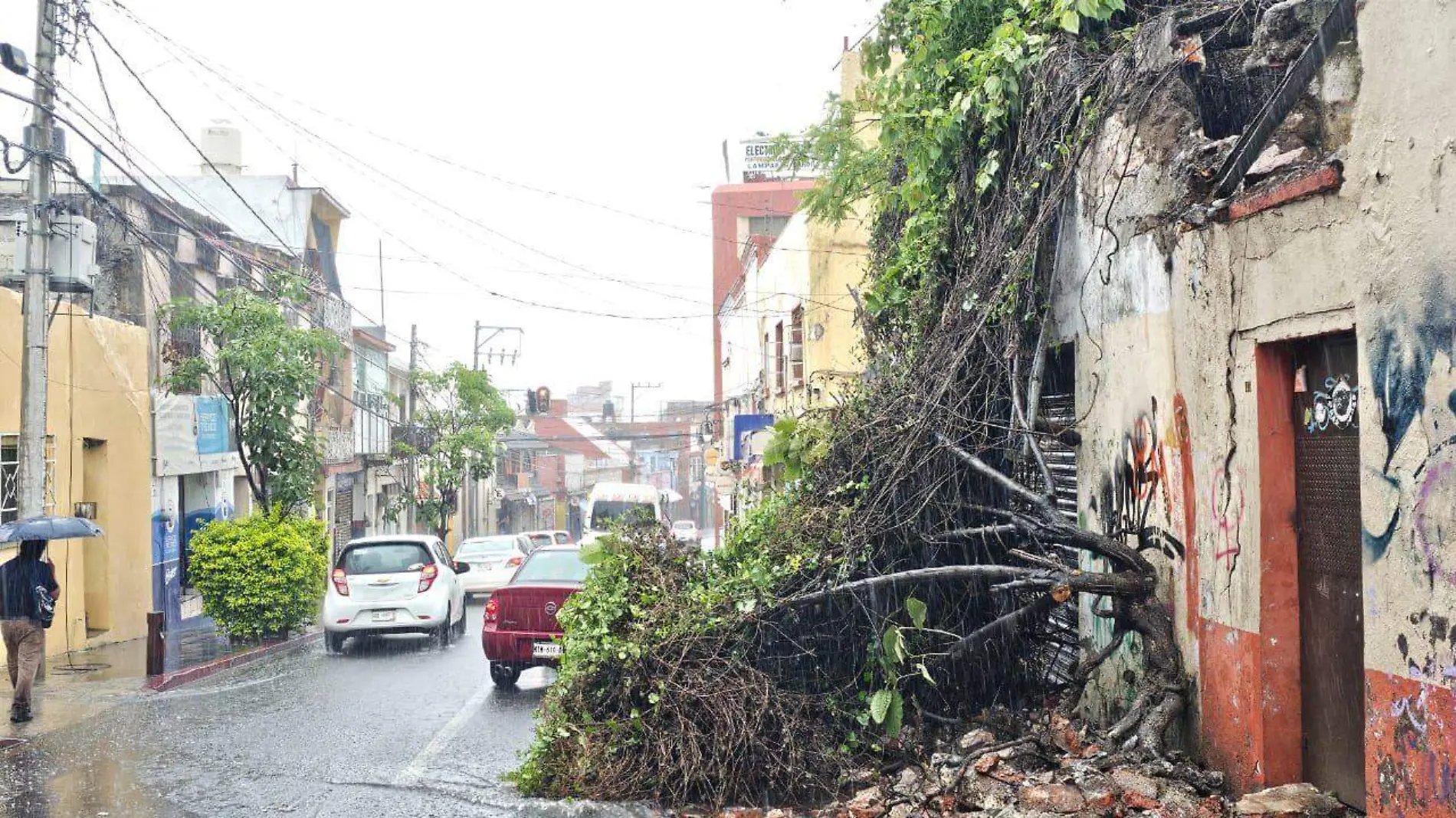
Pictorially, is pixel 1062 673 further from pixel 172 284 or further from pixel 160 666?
pixel 172 284

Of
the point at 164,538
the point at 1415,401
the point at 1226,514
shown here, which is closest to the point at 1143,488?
the point at 1226,514

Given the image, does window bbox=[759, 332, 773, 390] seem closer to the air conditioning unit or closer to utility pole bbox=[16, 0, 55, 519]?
the air conditioning unit

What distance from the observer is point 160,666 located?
44.6ft

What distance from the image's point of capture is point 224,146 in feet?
115

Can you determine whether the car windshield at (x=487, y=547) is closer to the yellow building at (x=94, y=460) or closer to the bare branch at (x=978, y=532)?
the yellow building at (x=94, y=460)

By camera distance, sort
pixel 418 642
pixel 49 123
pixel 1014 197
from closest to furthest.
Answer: pixel 1014 197 → pixel 49 123 → pixel 418 642

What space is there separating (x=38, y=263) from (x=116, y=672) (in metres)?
4.82

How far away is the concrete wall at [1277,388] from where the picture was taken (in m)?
4.82

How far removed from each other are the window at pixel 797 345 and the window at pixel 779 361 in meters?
1.04

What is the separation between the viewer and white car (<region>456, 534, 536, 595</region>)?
25.3m

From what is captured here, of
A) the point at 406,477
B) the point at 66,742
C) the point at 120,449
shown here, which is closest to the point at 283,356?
the point at 120,449

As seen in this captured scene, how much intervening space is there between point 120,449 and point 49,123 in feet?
22.9

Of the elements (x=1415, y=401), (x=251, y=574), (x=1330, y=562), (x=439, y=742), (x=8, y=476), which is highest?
(x=1415, y=401)

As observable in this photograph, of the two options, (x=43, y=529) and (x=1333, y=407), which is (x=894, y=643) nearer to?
(x=1333, y=407)
